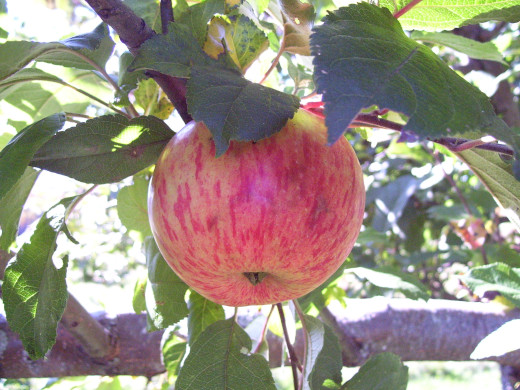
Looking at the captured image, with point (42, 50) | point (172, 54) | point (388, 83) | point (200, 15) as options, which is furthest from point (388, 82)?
point (42, 50)

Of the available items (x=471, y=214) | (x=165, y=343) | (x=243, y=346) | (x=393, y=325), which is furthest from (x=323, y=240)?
(x=471, y=214)

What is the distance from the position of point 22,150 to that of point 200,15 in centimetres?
35

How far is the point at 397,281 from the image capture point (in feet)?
4.08

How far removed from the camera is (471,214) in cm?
202

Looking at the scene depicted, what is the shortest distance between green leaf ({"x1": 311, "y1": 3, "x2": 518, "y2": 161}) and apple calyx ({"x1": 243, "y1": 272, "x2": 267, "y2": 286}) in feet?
1.14

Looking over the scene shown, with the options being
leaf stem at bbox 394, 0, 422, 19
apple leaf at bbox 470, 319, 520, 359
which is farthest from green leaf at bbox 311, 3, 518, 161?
apple leaf at bbox 470, 319, 520, 359

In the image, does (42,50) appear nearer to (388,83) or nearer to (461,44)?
(388,83)

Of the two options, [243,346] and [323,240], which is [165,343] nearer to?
[243,346]

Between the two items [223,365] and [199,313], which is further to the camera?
[199,313]

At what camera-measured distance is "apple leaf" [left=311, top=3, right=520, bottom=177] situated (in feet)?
1.58

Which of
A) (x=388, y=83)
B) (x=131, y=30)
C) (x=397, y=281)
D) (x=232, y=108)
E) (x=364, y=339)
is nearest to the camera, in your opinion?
(x=388, y=83)

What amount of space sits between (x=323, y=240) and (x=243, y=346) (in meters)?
0.37

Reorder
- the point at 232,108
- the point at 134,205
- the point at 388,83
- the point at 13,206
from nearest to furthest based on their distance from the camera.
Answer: the point at 388,83
the point at 232,108
the point at 13,206
the point at 134,205

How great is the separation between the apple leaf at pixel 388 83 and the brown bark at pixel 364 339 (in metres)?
1.00
